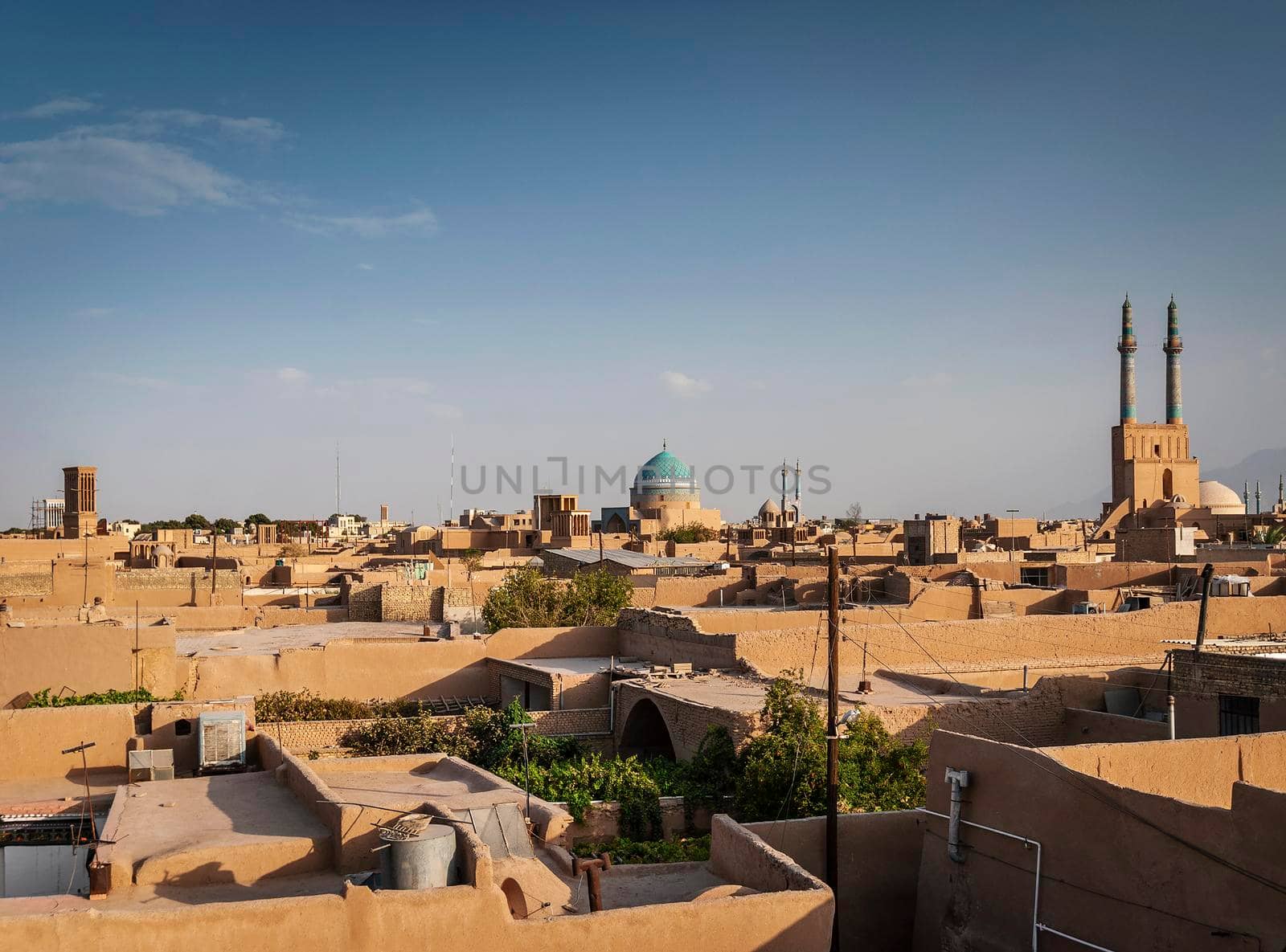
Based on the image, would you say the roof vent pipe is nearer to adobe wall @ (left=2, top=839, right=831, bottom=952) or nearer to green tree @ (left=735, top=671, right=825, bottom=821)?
adobe wall @ (left=2, top=839, right=831, bottom=952)

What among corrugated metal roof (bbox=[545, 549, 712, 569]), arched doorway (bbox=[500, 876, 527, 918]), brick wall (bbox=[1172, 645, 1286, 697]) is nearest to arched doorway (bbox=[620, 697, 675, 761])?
brick wall (bbox=[1172, 645, 1286, 697])

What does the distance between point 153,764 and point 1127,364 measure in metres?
75.3

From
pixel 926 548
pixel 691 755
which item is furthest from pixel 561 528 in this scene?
pixel 691 755

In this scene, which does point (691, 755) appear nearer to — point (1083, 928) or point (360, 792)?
point (360, 792)

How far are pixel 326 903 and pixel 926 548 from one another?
3088 centimetres

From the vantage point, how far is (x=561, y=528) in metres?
53.0

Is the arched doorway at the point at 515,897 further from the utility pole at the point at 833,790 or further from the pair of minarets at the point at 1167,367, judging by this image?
the pair of minarets at the point at 1167,367

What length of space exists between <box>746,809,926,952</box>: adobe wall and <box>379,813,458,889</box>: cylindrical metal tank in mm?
3109

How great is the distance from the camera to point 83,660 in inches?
717

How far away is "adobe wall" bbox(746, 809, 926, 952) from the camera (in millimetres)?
10562

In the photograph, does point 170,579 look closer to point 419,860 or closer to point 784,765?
point 784,765

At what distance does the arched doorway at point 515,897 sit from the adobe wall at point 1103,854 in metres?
3.43

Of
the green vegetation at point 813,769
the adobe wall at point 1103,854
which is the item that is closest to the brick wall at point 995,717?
the green vegetation at point 813,769

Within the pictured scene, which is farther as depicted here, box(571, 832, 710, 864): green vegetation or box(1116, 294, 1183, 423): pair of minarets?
box(1116, 294, 1183, 423): pair of minarets
